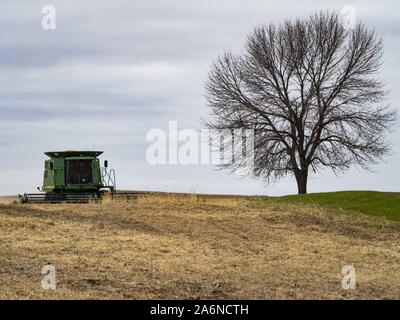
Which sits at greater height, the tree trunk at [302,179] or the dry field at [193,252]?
the tree trunk at [302,179]

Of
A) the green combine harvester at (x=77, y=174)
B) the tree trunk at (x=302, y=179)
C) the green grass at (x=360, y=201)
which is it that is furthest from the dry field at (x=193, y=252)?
the tree trunk at (x=302, y=179)

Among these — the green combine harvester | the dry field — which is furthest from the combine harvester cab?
the dry field

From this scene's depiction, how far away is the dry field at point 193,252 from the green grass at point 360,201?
1821 mm

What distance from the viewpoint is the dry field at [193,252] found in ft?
43.8

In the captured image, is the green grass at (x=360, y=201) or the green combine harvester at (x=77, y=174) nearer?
the green grass at (x=360, y=201)

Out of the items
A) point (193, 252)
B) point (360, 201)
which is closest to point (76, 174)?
point (360, 201)

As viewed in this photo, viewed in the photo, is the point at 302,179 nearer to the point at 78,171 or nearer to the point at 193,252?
the point at 78,171

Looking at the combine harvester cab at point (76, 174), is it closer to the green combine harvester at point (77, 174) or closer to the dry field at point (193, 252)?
the green combine harvester at point (77, 174)

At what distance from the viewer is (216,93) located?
153 ft

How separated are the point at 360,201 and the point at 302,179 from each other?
11.9m

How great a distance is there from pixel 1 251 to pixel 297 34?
31.9 metres

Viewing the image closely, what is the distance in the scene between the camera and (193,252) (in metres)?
18.5

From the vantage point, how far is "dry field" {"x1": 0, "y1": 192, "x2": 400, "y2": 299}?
13.4 metres
